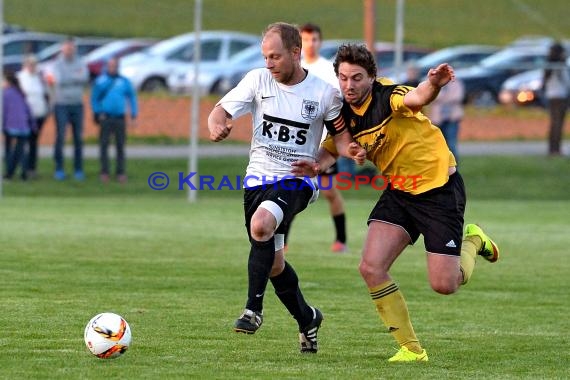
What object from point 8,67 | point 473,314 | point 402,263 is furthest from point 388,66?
point 473,314

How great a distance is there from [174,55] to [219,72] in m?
1.71

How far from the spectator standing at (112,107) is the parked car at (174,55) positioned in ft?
27.9

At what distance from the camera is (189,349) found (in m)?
6.98

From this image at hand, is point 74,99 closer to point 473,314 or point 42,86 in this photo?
point 42,86

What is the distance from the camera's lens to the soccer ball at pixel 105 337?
6465mm

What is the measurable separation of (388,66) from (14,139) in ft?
35.0

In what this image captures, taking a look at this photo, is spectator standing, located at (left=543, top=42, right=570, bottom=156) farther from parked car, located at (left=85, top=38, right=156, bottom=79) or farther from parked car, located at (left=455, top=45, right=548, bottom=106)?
parked car, located at (left=85, top=38, right=156, bottom=79)

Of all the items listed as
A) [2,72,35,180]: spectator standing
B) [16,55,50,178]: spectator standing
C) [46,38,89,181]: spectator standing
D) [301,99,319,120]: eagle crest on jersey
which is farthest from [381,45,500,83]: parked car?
[301,99,319,120]: eagle crest on jersey

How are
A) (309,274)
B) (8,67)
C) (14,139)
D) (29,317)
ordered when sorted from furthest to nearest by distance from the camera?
(8,67)
(14,139)
(309,274)
(29,317)

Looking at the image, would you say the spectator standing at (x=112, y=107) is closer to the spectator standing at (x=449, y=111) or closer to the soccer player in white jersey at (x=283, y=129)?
the spectator standing at (x=449, y=111)

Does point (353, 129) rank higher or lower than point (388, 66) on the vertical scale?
higher

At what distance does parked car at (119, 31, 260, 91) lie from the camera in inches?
1115

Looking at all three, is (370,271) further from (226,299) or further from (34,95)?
(34,95)

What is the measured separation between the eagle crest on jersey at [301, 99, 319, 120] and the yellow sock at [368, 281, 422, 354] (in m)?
1.03
